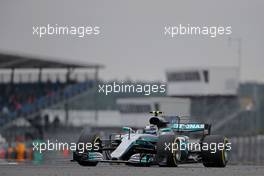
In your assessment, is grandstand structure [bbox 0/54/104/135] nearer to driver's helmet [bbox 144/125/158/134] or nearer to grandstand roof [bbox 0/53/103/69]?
grandstand roof [bbox 0/53/103/69]

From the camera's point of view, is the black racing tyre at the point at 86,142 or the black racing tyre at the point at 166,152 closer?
the black racing tyre at the point at 166,152

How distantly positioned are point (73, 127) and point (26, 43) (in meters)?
3.94

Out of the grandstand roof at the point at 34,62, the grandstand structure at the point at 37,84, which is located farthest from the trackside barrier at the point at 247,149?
the grandstand roof at the point at 34,62

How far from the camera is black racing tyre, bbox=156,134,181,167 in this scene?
16984 millimetres

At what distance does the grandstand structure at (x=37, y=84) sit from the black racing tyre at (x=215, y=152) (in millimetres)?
7182

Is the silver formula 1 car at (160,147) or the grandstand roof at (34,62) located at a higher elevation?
the grandstand roof at (34,62)

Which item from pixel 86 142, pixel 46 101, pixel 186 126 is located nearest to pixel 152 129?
pixel 186 126

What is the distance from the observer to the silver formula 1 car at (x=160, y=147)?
17.2m

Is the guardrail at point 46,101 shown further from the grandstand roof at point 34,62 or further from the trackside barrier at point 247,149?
the trackside barrier at point 247,149

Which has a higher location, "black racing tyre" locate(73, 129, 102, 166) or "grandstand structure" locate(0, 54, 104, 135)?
"grandstand structure" locate(0, 54, 104, 135)

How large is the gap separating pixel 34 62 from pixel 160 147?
10.8m

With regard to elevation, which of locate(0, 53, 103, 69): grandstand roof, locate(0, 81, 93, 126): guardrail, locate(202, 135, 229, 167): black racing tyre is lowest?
locate(202, 135, 229, 167): black racing tyre

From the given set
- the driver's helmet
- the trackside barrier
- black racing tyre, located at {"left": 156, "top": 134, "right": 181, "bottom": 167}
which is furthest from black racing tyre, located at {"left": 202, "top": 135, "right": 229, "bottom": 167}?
the trackside barrier

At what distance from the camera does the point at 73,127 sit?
27.2 metres
